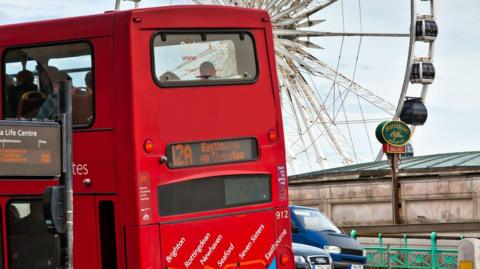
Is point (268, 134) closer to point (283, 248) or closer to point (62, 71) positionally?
point (283, 248)

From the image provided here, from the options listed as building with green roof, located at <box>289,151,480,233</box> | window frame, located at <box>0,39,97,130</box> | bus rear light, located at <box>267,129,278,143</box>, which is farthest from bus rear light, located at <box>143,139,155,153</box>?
building with green roof, located at <box>289,151,480,233</box>

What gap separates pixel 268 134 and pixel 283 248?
71.5 inches

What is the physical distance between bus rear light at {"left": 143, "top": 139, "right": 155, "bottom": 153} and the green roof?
33.6 metres

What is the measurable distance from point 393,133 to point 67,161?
34733 mm

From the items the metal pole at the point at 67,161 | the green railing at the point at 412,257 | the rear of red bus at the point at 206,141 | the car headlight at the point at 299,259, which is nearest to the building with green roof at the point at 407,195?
the green railing at the point at 412,257

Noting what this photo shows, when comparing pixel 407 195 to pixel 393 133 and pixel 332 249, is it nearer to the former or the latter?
pixel 393 133

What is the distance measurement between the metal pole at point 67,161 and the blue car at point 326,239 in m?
13.1

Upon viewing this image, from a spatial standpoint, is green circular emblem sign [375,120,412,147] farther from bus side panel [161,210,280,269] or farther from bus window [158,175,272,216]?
bus window [158,175,272,216]

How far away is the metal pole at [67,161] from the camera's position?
1468 cm

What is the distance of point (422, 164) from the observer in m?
52.8

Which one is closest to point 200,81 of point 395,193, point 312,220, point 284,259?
point 284,259

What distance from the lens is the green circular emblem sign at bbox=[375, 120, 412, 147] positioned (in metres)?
48.3

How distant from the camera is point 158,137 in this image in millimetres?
16781

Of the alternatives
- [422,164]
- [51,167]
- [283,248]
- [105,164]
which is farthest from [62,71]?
[422,164]
